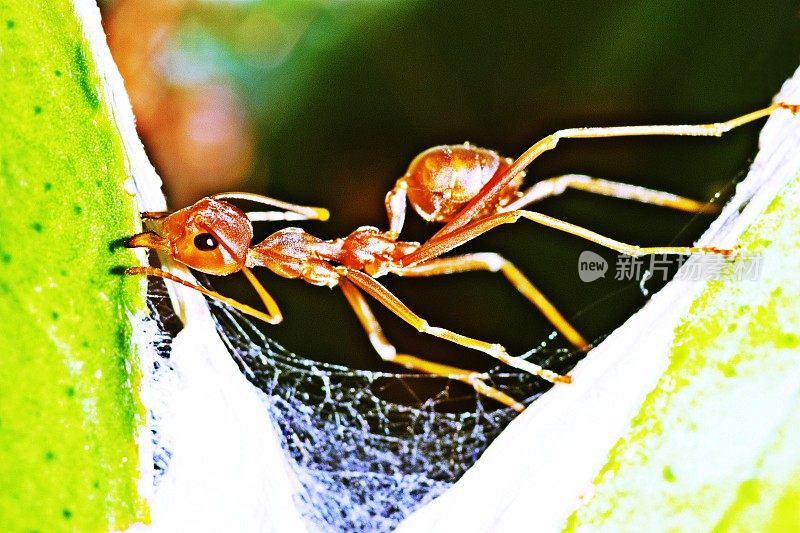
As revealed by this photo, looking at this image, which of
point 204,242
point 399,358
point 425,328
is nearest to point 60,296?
point 204,242

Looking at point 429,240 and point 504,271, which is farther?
point 504,271

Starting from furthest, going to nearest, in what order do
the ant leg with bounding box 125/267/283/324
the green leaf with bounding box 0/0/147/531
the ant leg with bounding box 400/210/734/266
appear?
the ant leg with bounding box 400/210/734/266 < the ant leg with bounding box 125/267/283/324 < the green leaf with bounding box 0/0/147/531

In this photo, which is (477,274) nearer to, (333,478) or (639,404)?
(333,478)

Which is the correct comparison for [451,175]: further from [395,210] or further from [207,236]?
[207,236]

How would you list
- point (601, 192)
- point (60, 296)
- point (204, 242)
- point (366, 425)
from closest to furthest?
point (60, 296), point (204, 242), point (366, 425), point (601, 192)

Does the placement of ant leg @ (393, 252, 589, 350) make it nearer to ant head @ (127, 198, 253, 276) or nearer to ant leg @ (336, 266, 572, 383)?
ant leg @ (336, 266, 572, 383)

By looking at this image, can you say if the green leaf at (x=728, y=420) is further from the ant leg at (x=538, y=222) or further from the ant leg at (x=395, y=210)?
the ant leg at (x=395, y=210)

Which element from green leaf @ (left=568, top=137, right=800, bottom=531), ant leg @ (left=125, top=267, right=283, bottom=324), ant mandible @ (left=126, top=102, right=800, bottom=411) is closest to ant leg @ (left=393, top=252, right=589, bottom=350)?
ant mandible @ (left=126, top=102, right=800, bottom=411)
